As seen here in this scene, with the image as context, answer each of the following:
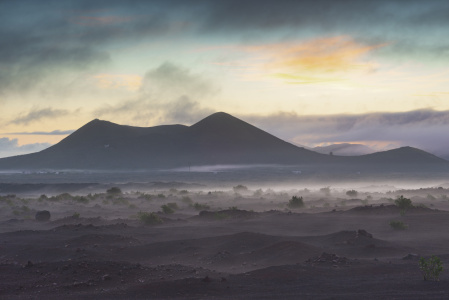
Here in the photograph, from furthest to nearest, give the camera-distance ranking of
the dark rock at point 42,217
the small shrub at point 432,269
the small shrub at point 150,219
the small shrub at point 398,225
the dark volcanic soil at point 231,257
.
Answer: the dark rock at point 42,217, the small shrub at point 150,219, the small shrub at point 398,225, the dark volcanic soil at point 231,257, the small shrub at point 432,269

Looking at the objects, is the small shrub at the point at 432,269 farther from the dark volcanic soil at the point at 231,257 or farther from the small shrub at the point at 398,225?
the small shrub at the point at 398,225

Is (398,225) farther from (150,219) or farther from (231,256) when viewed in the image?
(150,219)

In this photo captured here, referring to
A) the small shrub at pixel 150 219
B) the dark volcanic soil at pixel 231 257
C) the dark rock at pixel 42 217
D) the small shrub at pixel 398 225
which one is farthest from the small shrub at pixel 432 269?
the dark rock at pixel 42 217

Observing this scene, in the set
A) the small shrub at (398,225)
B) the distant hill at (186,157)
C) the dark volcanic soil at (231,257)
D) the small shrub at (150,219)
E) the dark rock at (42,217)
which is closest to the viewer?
the dark volcanic soil at (231,257)

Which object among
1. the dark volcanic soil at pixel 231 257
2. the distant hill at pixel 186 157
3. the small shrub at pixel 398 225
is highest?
the distant hill at pixel 186 157

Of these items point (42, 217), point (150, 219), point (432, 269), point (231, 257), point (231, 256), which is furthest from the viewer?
point (42, 217)

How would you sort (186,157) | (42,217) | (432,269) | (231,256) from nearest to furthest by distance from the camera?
(432,269) → (231,256) → (42,217) → (186,157)

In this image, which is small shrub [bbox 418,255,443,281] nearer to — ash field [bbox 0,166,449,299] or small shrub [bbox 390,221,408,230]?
ash field [bbox 0,166,449,299]

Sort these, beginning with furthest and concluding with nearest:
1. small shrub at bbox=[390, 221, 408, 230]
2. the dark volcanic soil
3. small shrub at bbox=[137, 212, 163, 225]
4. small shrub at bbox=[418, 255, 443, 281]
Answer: small shrub at bbox=[137, 212, 163, 225] → small shrub at bbox=[390, 221, 408, 230] → the dark volcanic soil → small shrub at bbox=[418, 255, 443, 281]

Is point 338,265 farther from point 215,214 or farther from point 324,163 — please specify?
point 324,163

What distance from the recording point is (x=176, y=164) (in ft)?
601

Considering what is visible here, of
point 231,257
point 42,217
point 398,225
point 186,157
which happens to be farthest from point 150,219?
point 186,157

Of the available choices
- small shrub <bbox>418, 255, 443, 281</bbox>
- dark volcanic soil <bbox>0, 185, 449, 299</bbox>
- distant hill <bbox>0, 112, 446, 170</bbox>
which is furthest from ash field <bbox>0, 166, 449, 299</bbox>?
distant hill <bbox>0, 112, 446, 170</bbox>

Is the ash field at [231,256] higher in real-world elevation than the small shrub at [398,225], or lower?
lower
